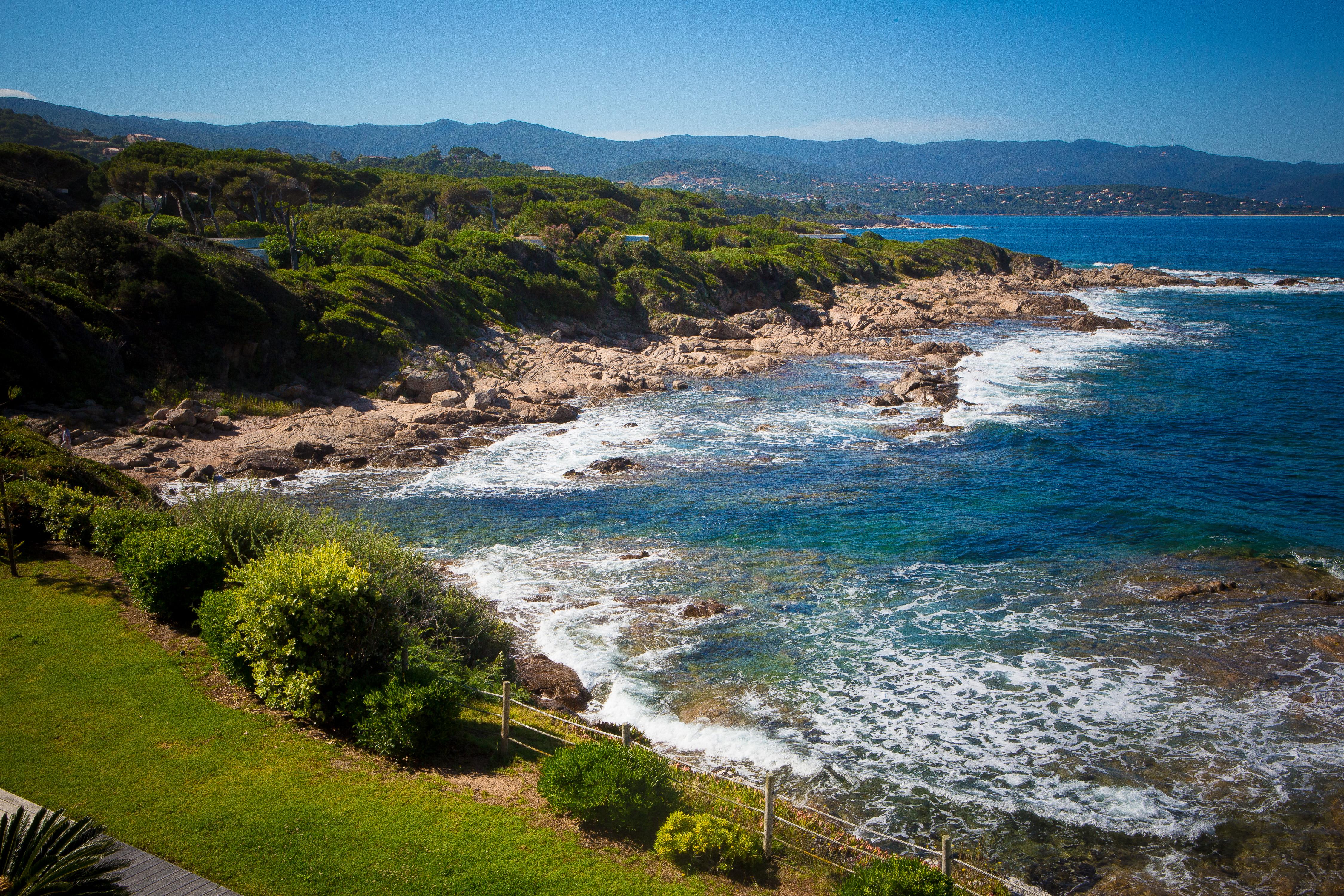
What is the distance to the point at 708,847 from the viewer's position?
321 inches

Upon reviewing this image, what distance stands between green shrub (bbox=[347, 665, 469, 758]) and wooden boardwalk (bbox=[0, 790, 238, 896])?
8.15ft

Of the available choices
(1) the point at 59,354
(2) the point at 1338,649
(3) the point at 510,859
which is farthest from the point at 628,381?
(3) the point at 510,859

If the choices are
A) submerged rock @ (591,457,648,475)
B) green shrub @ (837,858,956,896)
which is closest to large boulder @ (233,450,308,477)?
submerged rock @ (591,457,648,475)

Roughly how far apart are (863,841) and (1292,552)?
17.0 metres

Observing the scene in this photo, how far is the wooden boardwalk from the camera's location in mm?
6895

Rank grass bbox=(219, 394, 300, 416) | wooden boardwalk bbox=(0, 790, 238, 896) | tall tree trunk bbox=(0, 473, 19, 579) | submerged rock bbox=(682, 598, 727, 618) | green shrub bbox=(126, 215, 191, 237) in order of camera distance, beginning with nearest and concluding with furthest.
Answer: wooden boardwalk bbox=(0, 790, 238, 896) < tall tree trunk bbox=(0, 473, 19, 579) < submerged rock bbox=(682, 598, 727, 618) < grass bbox=(219, 394, 300, 416) < green shrub bbox=(126, 215, 191, 237)

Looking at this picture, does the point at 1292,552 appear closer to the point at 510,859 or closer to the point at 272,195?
the point at 510,859

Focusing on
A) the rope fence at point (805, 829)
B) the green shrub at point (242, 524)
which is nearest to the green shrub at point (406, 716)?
the rope fence at point (805, 829)

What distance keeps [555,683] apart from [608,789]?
4.99m

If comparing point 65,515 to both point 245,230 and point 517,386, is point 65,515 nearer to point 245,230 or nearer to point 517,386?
point 517,386

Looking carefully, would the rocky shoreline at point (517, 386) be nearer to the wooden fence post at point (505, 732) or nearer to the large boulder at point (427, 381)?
the large boulder at point (427, 381)

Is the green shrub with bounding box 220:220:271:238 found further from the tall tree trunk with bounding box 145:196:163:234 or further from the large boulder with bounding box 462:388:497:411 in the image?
the large boulder with bounding box 462:388:497:411

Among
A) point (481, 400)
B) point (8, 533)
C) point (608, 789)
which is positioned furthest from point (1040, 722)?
point (481, 400)

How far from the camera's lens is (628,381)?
4038cm
